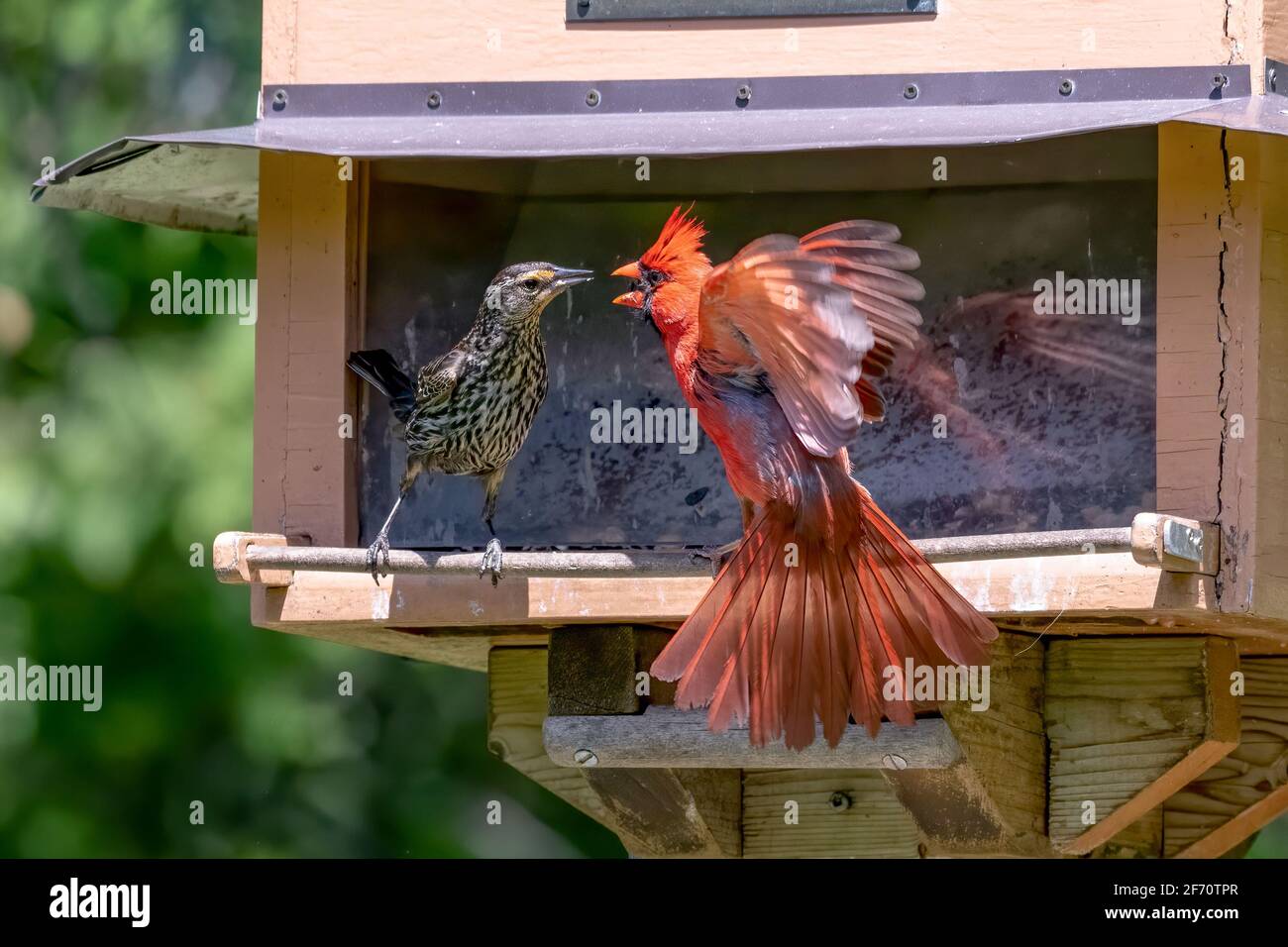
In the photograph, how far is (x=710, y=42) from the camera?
473 cm

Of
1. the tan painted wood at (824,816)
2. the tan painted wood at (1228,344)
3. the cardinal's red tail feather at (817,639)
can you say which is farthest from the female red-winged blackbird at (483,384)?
the tan painted wood at (1228,344)

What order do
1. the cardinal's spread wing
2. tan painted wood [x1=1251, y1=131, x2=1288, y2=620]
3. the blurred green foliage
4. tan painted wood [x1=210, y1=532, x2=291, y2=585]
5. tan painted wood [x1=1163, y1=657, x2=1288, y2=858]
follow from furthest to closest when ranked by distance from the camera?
the blurred green foliage < tan painted wood [x1=1163, y1=657, x2=1288, y2=858] < tan painted wood [x1=210, y1=532, x2=291, y2=585] < tan painted wood [x1=1251, y1=131, x2=1288, y2=620] < the cardinal's spread wing

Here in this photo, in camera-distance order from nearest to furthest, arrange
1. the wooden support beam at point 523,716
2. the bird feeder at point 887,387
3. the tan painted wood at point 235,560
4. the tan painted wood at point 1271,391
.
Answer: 1. the tan painted wood at point 1271,391
2. the bird feeder at point 887,387
3. the tan painted wood at point 235,560
4. the wooden support beam at point 523,716

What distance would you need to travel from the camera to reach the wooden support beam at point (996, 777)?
4.66 m

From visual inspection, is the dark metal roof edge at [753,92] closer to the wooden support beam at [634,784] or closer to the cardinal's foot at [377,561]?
the cardinal's foot at [377,561]

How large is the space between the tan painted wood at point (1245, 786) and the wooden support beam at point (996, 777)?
0.57 meters

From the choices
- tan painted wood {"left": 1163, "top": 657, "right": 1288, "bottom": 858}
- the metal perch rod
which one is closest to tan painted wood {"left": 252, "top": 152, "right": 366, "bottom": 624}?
the metal perch rod

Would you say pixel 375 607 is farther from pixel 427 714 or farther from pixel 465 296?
pixel 427 714

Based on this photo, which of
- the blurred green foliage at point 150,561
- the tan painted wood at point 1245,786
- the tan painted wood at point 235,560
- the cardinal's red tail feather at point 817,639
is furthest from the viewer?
the blurred green foliage at point 150,561

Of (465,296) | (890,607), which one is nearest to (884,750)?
(890,607)

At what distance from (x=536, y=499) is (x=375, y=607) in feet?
1.96

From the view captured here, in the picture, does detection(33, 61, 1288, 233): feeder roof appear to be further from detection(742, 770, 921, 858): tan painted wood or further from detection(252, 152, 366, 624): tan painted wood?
detection(742, 770, 921, 858): tan painted wood

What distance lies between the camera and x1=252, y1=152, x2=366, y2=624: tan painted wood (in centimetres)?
492

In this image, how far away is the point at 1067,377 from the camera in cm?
474
